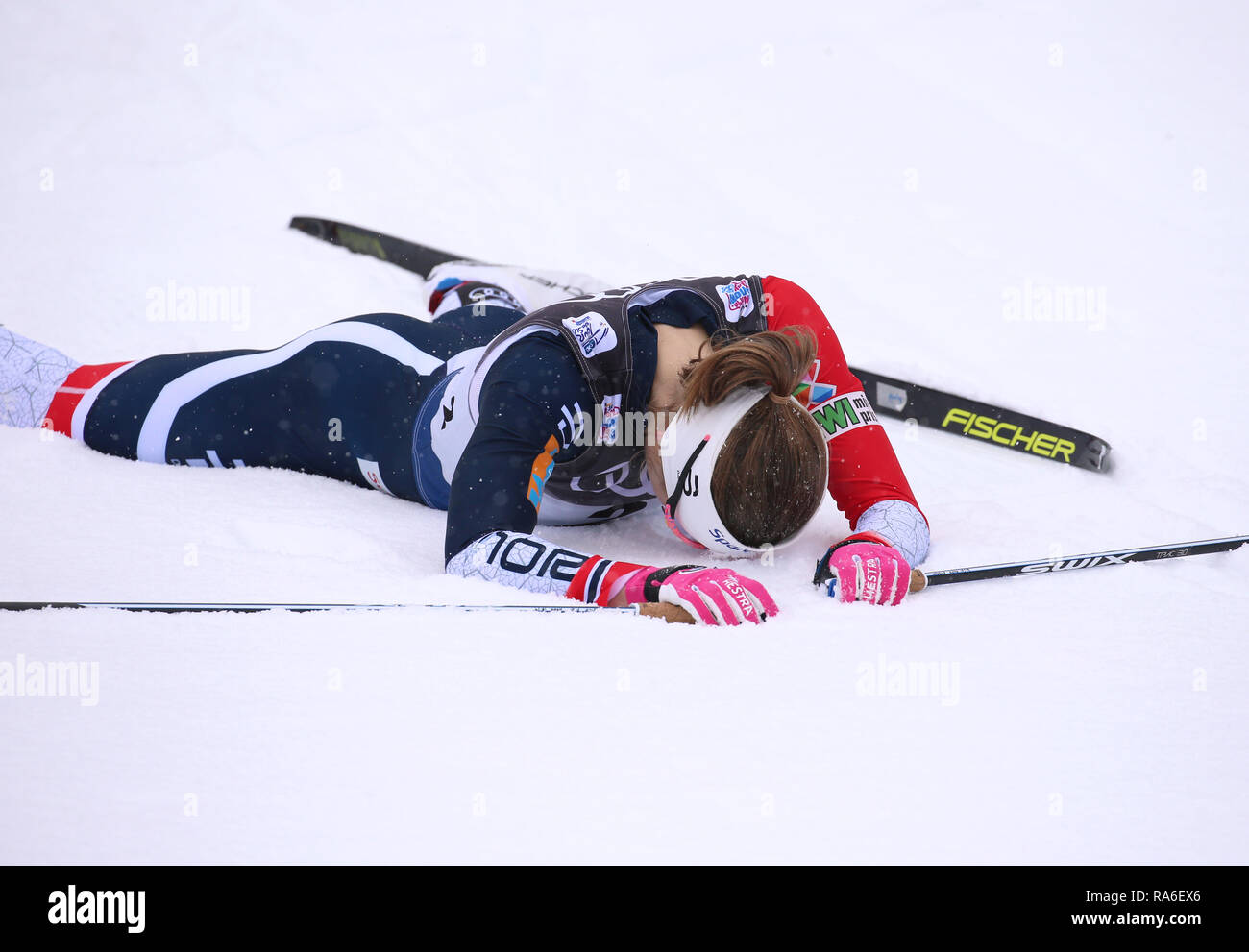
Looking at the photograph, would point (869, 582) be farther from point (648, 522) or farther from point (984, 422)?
point (984, 422)

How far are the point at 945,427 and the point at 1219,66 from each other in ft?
9.06

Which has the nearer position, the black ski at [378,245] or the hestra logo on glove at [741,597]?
the hestra logo on glove at [741,597]

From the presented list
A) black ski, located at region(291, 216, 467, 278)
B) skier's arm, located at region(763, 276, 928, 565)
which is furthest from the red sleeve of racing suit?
black ski, located at region(291, 216, 467, 278)

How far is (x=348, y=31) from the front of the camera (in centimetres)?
517

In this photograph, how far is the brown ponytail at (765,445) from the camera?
1.65m

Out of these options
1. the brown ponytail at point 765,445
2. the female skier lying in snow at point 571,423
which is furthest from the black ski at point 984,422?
the brown ponytail at point 765,445

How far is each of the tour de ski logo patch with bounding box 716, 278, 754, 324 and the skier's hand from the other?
1.60 ft

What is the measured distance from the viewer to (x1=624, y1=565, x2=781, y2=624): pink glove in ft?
5.47

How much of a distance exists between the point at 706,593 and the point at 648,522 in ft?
2.31

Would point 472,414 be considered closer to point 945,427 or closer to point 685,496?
point 685,496

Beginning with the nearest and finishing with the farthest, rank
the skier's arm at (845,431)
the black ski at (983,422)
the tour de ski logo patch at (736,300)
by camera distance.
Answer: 1. the tour de ski logo patch at (736,300)
2. the skier's arm at (845,431)
3. the black ski at (983,422)

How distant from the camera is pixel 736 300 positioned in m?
2.04

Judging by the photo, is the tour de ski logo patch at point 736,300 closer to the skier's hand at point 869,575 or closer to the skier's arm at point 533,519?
the skier's arm at point 533,519
